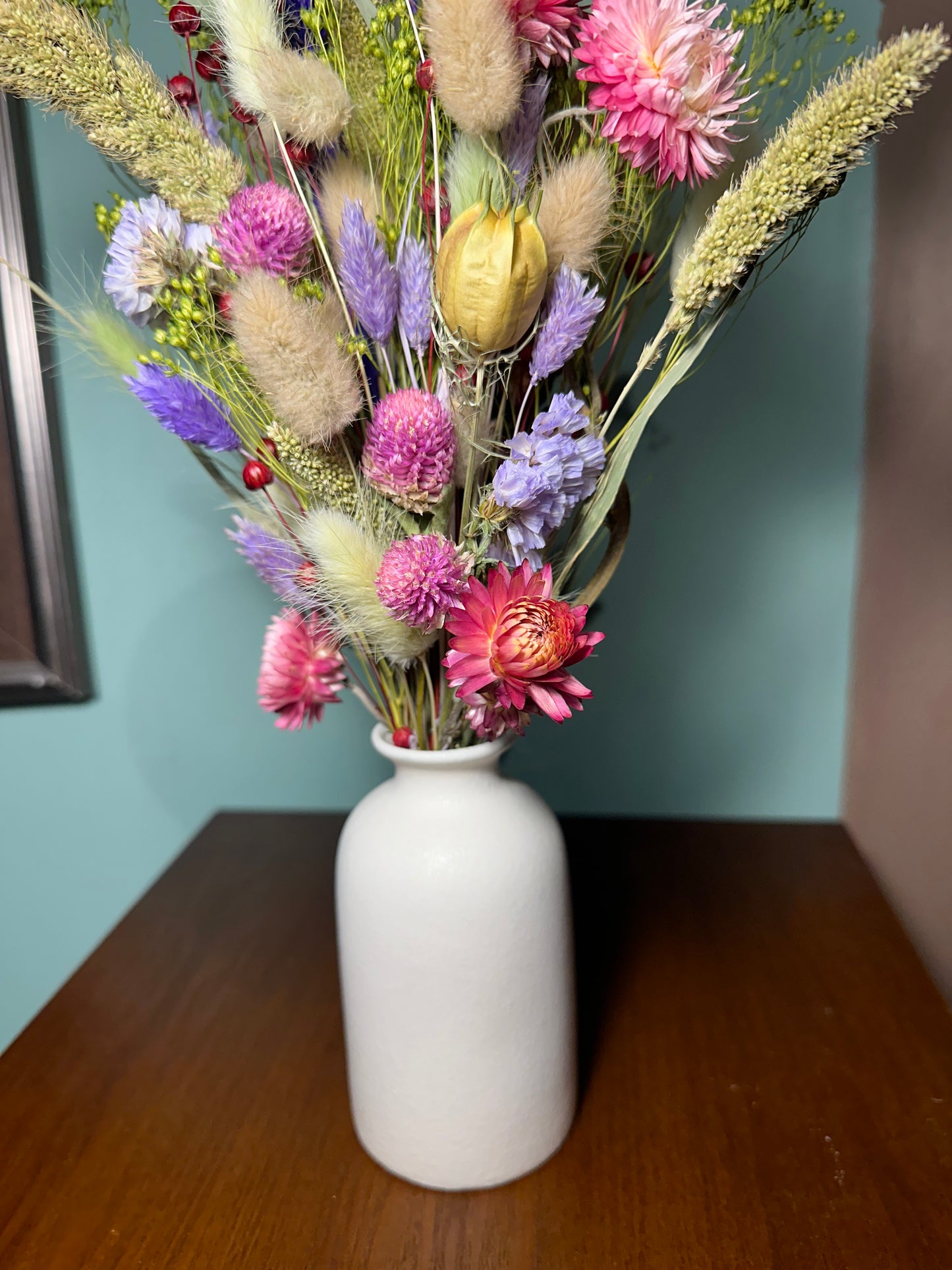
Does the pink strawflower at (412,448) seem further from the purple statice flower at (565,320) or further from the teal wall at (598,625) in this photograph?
the teal wall at (598,625)

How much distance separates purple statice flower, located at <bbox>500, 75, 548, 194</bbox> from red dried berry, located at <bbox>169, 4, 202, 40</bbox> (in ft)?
0.57

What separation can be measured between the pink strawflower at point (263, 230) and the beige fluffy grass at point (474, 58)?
9 cm

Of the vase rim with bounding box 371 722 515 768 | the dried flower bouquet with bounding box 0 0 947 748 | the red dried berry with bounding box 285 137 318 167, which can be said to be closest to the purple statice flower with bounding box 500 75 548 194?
the dried flower bouquet with bounding box 0 0 947 748

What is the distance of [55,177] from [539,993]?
0.91 metres

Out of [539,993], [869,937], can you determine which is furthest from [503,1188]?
[869,937]

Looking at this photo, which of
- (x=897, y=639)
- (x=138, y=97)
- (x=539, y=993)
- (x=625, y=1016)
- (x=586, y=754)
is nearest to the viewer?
(x=138, y=97)

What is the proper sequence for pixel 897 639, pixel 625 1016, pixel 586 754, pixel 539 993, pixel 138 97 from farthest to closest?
pixel 586 754 < pixel 897 639 < pixel 625 1016 < pixel 539 993 < pixel 138 97

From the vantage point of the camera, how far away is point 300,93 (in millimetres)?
460

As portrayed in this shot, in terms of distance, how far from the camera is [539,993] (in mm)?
587

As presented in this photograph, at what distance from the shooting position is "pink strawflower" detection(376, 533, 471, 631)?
0.48 metres

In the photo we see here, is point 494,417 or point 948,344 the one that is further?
point 948,344

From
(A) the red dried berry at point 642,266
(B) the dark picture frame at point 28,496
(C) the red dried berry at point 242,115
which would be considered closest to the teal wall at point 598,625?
(B) the dark picture frame at point 28,496

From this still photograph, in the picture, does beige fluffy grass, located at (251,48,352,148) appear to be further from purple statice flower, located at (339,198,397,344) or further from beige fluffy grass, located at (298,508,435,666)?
beige fluffy grass, located at (298,508,435,666)

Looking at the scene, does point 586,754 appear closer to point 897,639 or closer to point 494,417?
point 897,639
